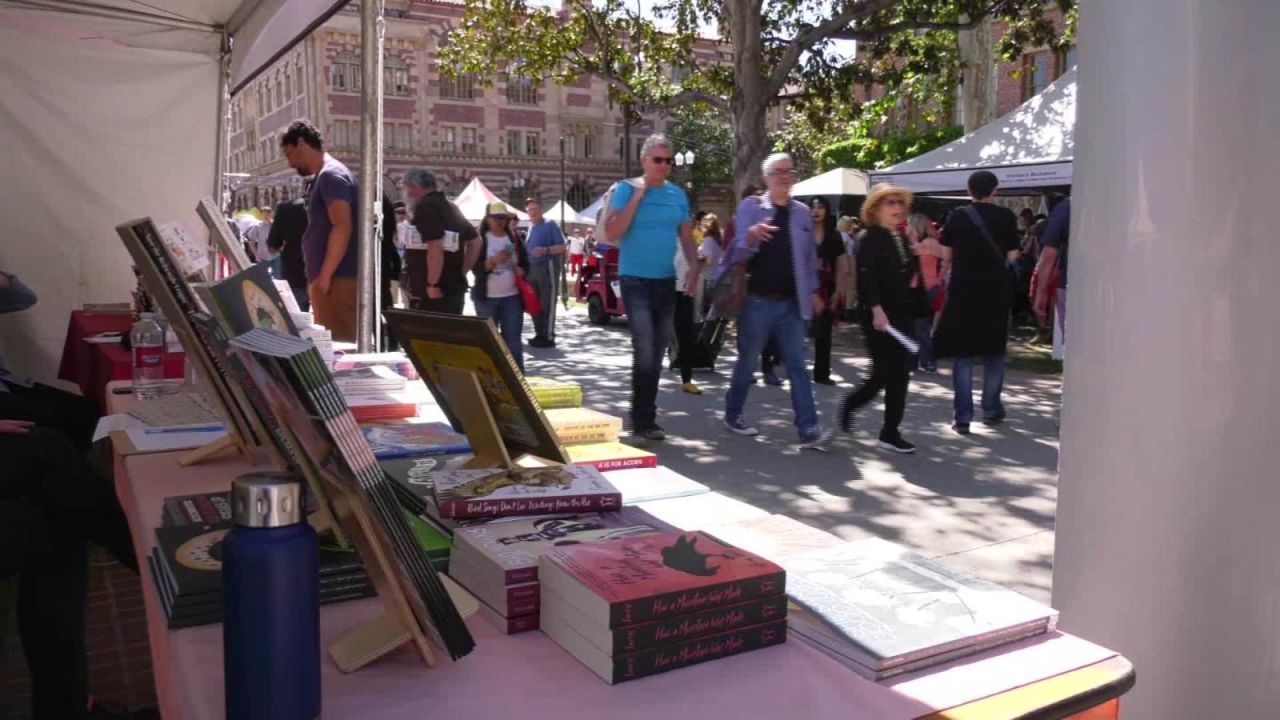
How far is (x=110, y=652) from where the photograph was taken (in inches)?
132

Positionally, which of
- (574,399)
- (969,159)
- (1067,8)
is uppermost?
(1067,8)

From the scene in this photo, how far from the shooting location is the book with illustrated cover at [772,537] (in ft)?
5.82

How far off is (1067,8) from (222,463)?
1566 centimetres

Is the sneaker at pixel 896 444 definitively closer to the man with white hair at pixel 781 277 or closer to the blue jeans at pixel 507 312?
the man with white hair at pixel 781 277

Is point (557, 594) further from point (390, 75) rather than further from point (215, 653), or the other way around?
point (390, 75)

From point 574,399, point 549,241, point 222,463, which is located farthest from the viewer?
point 549,241

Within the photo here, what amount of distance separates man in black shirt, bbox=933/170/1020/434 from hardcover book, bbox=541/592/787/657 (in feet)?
19.1

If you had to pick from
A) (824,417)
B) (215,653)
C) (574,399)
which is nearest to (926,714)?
(215,653)

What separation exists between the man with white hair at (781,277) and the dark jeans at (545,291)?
6162mm

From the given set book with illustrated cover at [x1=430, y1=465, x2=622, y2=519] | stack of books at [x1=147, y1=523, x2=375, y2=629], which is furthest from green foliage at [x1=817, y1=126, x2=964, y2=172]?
stack of books at [x1=147, y1=523, x2=375, y2=629]

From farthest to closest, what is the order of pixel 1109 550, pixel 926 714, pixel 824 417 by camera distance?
pixel 824 417 < pixel 1109 550 < pixel 926 714

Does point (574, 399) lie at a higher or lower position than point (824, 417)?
higher

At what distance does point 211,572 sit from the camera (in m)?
1.46

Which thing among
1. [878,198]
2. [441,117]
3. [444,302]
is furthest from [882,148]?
[441,117]
